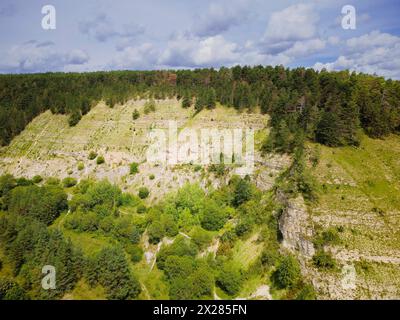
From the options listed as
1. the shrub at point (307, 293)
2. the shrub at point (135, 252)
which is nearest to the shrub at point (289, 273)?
the shrub at point (307, 293)

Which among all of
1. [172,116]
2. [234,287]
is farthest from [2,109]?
[234,287]

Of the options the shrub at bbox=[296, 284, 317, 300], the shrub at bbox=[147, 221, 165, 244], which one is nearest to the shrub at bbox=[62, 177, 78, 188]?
the shrub at bbox=[147, 221, 165, 244]

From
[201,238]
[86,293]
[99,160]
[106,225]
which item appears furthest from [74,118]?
[201,238]

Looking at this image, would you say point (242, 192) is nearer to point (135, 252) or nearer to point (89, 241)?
point (135, 252)

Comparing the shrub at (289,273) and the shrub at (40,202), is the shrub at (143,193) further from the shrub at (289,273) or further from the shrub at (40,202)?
the shrub at (289,273)

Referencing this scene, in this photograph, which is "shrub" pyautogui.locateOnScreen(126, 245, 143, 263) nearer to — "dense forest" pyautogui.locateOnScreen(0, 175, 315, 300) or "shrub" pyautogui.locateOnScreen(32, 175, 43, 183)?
"dense forest" pyautogui.locateOnScreen(0, 175, 315, 300)
